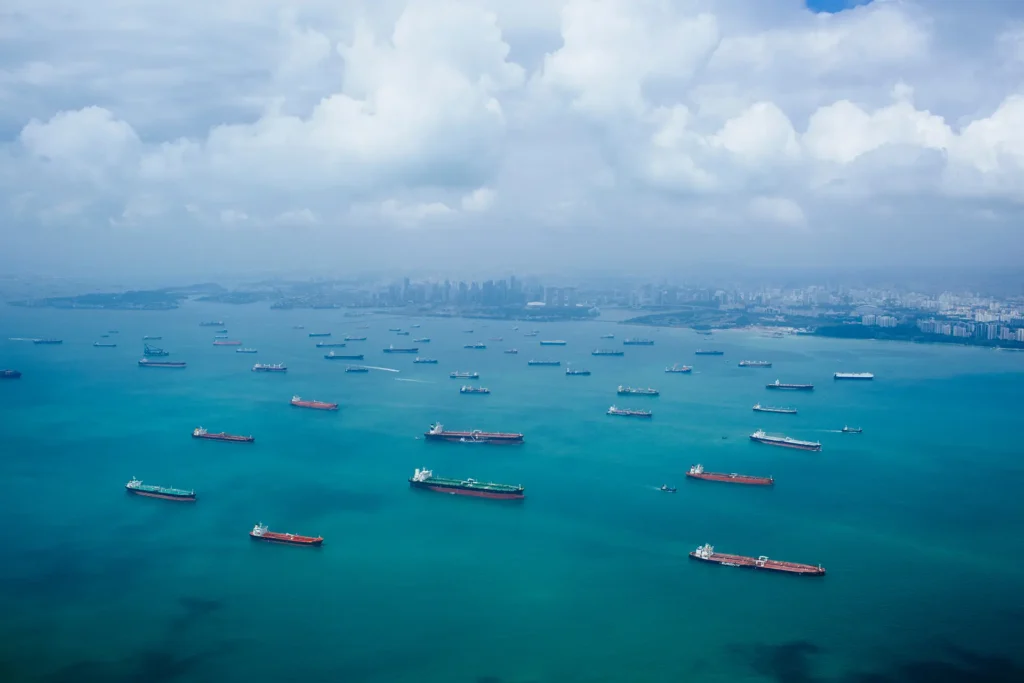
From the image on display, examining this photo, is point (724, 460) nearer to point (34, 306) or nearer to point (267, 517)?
point (267, 517)

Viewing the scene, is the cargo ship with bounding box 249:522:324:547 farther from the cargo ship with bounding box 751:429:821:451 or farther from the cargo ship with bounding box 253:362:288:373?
the cargo ship with bounding box 253:362:288:373

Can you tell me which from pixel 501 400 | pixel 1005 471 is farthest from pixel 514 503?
pixel 1005 471

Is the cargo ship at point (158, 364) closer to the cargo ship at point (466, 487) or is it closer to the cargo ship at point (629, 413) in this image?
the cargo ship at point (629, 413)

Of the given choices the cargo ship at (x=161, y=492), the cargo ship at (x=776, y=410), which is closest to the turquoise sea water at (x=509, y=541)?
the cargo ship at (x=161, y=492)

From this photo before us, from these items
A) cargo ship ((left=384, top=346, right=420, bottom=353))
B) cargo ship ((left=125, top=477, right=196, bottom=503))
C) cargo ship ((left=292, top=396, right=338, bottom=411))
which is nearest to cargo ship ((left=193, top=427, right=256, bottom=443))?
cargo ship ((left=292, top=396, right=338, bottom=411))

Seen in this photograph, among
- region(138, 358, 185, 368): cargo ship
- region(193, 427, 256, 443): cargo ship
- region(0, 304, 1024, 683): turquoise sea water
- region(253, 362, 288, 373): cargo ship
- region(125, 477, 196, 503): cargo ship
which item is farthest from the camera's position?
region(138, 358, 185, 368): cargo ship
